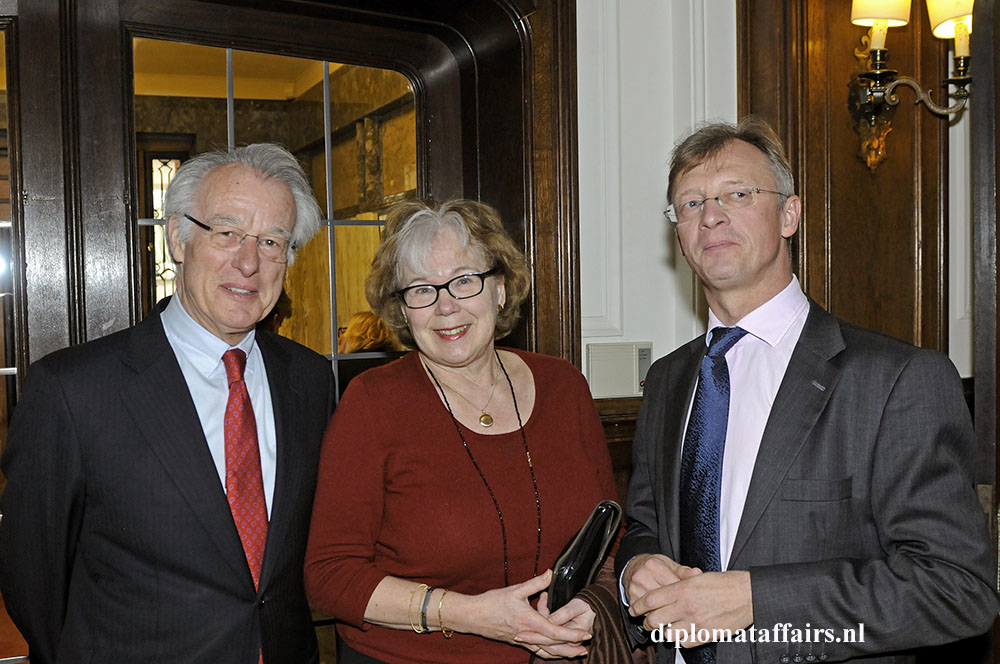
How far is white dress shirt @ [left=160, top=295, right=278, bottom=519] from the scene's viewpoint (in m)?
1.99

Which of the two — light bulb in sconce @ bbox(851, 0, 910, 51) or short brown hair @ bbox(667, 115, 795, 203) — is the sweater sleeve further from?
light bulb in sconce @ bbox(851, 0, 910, 51)

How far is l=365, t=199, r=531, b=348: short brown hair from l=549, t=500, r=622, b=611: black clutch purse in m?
0.69

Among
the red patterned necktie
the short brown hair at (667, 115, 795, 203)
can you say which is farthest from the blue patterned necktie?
the red patterned necktie

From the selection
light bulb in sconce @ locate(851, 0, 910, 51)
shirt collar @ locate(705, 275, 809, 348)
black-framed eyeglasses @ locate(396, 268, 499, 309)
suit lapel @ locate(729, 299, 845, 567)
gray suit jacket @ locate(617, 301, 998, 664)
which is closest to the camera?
gray suit jacket @ locate(617, 301, 998, 664)

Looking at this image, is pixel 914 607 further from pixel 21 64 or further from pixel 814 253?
pixel 21 64

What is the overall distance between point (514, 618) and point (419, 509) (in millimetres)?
335

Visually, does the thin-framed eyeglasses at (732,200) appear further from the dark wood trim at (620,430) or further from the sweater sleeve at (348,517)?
the dark wood trim at (620,430)

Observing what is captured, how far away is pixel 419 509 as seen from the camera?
2053 mm

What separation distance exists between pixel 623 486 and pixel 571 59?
5.03 ft

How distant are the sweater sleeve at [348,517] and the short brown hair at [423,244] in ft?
0.99

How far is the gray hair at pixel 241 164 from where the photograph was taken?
81.7 inches

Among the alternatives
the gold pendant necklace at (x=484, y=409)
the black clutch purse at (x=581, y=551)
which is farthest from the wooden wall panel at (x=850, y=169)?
the black clutch purse at (x=581, y=551)

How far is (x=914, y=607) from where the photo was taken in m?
1.58

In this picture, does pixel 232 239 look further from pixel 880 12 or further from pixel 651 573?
pixel 880 12
